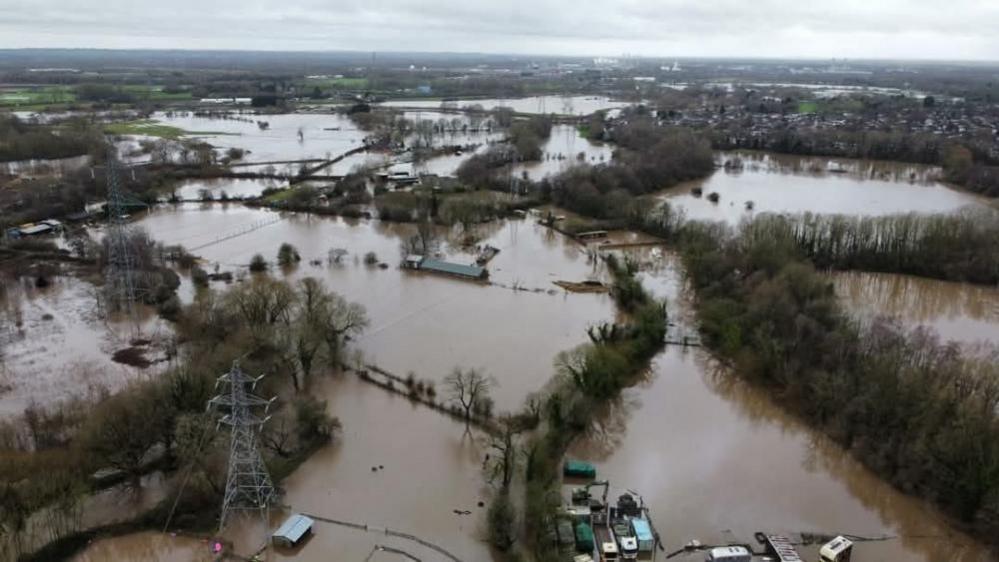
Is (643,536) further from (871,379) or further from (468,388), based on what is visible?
(871,379)

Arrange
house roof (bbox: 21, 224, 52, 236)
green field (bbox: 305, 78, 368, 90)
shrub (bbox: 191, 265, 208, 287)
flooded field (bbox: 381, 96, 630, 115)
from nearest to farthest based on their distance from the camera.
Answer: shrub (bbox: 191, 265, 208, 287)
house roof (bbox: 21, 224, 52, 236)
flooded field (bbox: 381, 96, 630, 115)
green field (bbox: 305, 78, 368, 90)

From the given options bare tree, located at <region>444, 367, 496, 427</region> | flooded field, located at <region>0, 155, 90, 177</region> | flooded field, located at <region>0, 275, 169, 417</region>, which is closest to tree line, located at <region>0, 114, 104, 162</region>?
flooded field, located at <region>0, 155, 90, 177</region>

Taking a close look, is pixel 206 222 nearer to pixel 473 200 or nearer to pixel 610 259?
pixel 473 200

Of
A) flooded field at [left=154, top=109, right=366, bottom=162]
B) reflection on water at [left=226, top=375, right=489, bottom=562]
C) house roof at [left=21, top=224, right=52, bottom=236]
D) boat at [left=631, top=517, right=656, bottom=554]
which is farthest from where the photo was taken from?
flooded field at [left=154, top=109, right=366, bottom=162]

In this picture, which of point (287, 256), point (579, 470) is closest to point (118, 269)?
point (287, 256)

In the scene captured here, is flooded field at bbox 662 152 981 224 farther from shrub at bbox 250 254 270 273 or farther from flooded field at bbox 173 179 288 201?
flooded field at bbox 173 179 288 201
